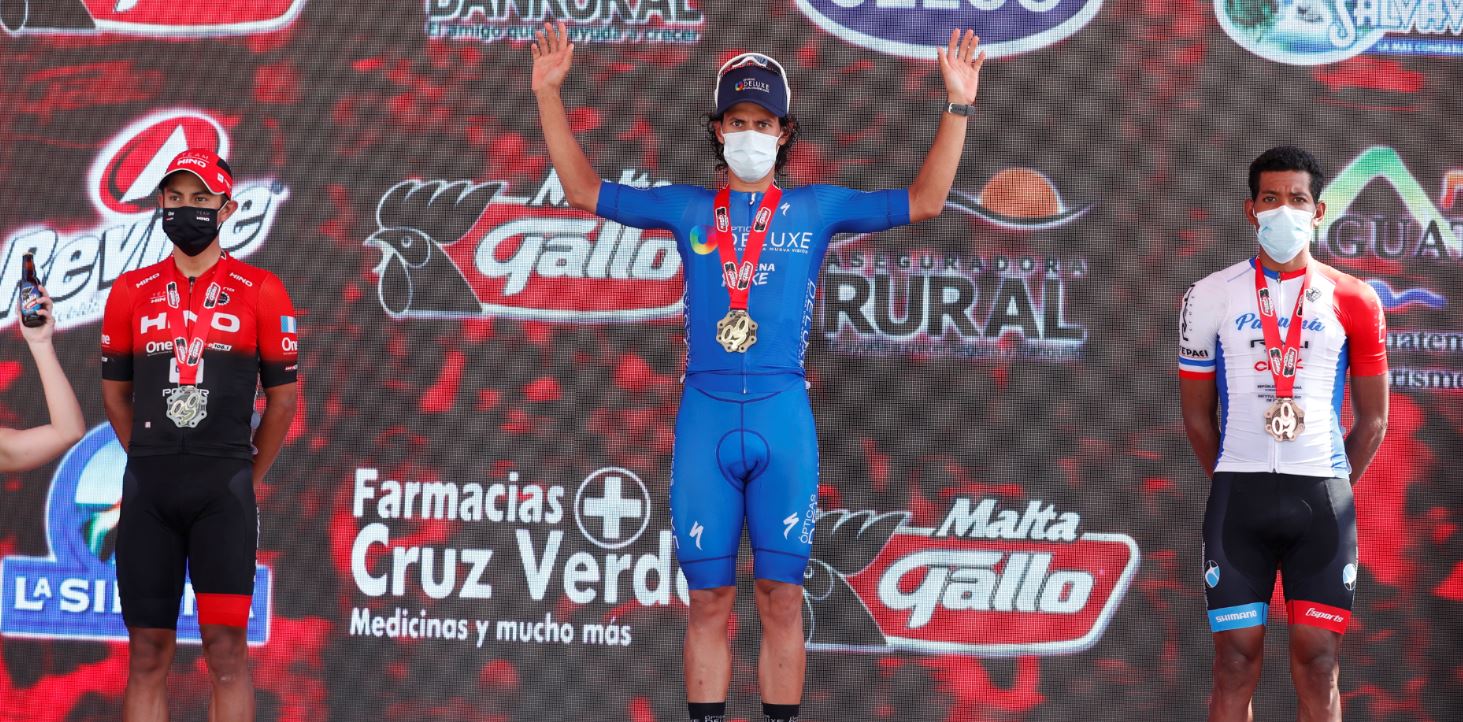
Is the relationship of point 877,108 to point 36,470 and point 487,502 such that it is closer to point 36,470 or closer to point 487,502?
point 487,502

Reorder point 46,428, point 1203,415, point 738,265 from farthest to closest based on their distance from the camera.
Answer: point 1203,415, point 738,265, point 46,428

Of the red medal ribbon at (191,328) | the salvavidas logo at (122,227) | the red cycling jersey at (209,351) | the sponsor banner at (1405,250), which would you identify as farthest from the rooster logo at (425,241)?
the sponsor banner at (1405,250)

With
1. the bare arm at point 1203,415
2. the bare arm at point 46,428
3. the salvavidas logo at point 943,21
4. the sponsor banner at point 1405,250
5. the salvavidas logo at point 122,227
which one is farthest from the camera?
the salvavidas logo at point 122,227

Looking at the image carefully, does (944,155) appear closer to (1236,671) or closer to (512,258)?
(1236,671)

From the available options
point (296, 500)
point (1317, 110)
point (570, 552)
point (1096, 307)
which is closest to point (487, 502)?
point (570, 552)

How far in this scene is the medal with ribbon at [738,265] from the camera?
9.66 ft

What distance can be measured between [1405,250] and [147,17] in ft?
12.8

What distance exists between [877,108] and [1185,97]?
2.99 feet

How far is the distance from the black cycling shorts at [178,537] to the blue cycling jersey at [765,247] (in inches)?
43.2

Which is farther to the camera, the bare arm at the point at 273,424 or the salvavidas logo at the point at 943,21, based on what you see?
the salvavidas logo at the point at 943,21

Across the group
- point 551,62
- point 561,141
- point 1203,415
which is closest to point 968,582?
point 1203,415

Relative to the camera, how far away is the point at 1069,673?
3801 mm

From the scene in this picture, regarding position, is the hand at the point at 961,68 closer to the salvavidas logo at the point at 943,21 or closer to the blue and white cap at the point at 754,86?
the blue and white cap at the point at 754,86

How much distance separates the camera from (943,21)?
3908 mm
